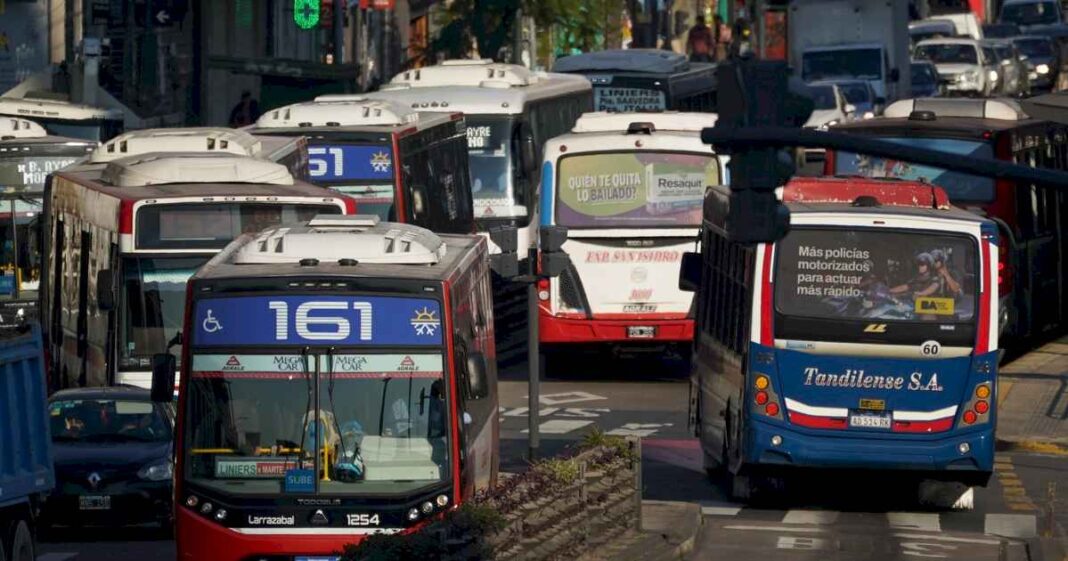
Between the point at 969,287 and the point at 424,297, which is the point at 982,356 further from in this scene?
the point at 424,297

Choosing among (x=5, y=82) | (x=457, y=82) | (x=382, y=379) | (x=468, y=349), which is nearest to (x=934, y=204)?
(x=468, y=349)

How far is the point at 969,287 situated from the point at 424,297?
19.4 feet

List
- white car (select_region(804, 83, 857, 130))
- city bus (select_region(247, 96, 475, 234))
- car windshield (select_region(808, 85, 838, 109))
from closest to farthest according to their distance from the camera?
city bus (select_region(247, 96, 475, 234)) < white car (select_region(804, 83, 857, 130)) < car windshield (select_region(808, 85, 838, 109))

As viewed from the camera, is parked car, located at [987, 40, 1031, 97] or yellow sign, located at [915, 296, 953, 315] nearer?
yellow sign, located at [915, 296, 953, 315]

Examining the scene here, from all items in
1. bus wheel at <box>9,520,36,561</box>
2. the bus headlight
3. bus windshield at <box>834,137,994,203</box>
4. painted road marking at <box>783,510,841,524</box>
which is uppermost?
bus windshield at <box>834,137,994,203</box>

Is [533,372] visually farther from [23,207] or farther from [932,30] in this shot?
[932,30]

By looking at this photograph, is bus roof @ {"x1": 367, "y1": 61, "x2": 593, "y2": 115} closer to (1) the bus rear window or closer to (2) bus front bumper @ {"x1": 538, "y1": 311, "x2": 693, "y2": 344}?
(2) bus front bumper @ {"x1": 538, "y1": 311, "x2": 693, "y2": 344}

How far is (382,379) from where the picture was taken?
15.5 metres

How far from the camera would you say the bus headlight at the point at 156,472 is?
20672 millimetres

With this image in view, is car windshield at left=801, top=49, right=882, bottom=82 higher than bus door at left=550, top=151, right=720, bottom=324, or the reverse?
car windshield at left=801, top=49, right=882, bottom=82

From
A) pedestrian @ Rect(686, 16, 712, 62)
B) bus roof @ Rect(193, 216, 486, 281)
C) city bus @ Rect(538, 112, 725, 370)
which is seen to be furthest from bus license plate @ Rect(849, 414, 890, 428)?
pedestrian @ Rect(686, 16, 712, 62)

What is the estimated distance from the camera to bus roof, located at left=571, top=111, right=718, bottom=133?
31.3 meters

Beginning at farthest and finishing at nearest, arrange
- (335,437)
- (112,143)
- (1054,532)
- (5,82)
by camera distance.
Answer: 1. (5,82)
2. (112,143)
3. (1054,532)
4. (335,437)

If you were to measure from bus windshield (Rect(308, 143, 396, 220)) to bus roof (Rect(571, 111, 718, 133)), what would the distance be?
12.3ft
